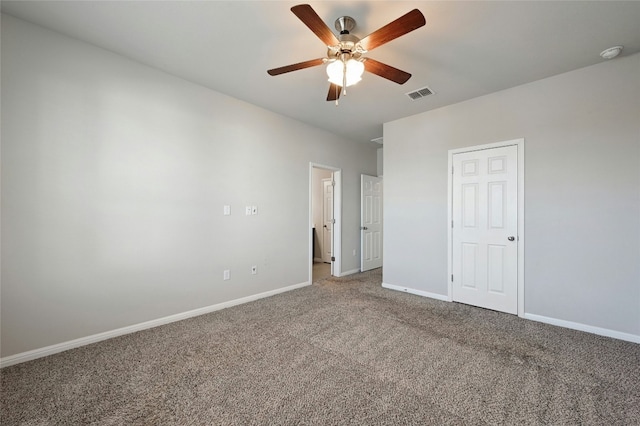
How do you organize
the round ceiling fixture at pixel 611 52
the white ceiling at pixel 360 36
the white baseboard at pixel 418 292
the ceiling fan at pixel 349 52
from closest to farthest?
the ceiling fan at pixel 349 52
the white ceiling at pixel 360 36
the round ceiling fixture at pixel 611 52
the white baseboard at pixel 418 292

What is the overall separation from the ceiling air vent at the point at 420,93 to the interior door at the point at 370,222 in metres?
2.23

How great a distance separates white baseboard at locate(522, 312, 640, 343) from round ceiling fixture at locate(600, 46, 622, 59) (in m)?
2.61

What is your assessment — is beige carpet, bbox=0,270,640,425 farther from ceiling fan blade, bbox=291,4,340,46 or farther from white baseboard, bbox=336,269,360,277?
ceiling fan blade, bbox=291,4,340,46

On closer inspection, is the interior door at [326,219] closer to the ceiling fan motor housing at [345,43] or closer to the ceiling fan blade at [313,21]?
the ceiling fan motor housing at [345,43]

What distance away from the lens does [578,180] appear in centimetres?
283

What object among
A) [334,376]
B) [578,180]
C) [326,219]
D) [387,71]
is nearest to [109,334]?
[334,376]

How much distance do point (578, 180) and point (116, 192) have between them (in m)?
Result: 4.66

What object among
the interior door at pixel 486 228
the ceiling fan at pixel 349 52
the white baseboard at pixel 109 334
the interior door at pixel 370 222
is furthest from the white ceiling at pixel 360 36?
the white baseboard at pixel 109 334

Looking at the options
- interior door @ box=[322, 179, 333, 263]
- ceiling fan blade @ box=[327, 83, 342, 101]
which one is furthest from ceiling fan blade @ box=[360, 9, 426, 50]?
interior door @ box=[322, 179, 333, 263]

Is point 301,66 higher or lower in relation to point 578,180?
higher

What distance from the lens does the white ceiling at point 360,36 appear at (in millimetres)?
2002

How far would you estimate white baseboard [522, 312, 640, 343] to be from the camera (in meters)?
2.56

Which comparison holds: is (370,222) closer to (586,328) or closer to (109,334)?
(586,328)

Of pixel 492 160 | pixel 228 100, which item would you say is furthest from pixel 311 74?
pixel 492 160
